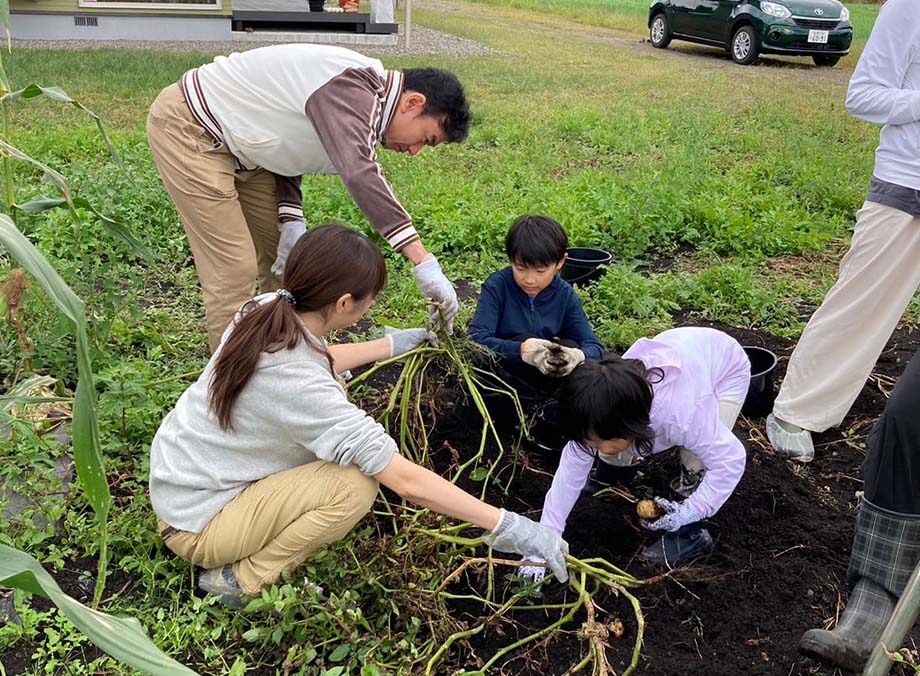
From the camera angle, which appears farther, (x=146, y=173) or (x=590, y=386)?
(x=146, y=173)

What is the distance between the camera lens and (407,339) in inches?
113

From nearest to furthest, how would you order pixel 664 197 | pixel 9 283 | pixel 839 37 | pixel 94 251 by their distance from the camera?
pixel 9 283 → pixel 94 251 → pixel 664 197 → pixel 839 37

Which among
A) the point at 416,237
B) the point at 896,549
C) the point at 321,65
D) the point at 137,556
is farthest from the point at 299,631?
the point at 321,65

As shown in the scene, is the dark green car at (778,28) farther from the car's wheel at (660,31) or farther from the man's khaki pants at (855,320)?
the man's khaki pants at (855,320)

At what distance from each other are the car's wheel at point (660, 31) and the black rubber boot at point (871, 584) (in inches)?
470

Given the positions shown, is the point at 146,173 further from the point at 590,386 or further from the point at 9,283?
the point at 590,386

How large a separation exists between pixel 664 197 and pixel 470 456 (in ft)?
8.65

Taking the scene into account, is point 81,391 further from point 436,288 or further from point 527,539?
point 436,288

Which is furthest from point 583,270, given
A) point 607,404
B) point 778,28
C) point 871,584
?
point 778,28

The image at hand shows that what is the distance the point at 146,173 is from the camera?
5125mm

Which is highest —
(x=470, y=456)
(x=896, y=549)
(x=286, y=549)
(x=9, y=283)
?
(x=9, y=283)

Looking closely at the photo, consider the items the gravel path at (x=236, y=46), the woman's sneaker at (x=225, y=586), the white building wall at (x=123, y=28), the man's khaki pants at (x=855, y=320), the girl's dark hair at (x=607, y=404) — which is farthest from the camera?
the white building wall at (x=123, y=28)

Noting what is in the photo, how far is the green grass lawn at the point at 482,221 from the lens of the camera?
2451 mm

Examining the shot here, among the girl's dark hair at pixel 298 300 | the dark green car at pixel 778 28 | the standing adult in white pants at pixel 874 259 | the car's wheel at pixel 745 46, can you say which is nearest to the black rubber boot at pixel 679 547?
the standing adult in white pants at pixel 874 259
